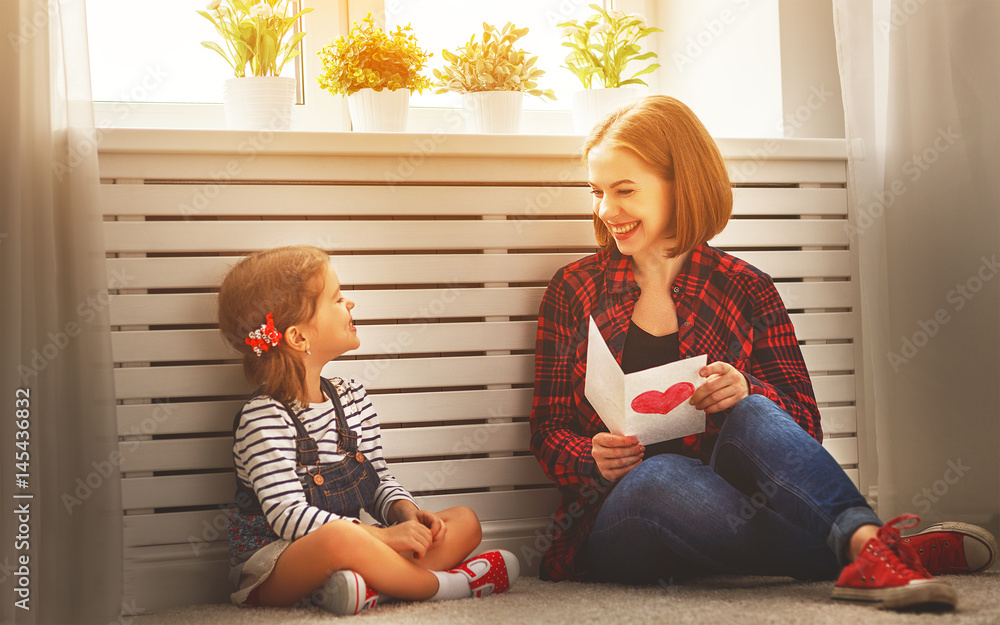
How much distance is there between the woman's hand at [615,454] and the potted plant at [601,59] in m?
0.73

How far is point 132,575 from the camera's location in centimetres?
133

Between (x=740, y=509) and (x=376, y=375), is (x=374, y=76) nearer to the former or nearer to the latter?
(x=376, y=375)

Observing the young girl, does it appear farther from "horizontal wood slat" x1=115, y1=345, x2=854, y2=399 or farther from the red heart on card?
the red heart on card

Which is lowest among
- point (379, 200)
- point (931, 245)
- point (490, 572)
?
point (490, 572)

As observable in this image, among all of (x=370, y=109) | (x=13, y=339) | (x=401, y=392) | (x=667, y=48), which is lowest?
Result: (x=401, y=392)

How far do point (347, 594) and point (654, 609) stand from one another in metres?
0.41

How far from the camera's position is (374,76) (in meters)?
1.52

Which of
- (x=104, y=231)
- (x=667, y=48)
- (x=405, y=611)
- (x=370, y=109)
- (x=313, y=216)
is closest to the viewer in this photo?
(x=405, y=611)

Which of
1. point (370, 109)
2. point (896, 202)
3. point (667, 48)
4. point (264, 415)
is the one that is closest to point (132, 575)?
point (264, 415)

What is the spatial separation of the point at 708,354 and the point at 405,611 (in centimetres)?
62

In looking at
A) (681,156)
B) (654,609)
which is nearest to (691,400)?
(654,609)

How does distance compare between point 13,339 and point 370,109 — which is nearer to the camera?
point 13,339

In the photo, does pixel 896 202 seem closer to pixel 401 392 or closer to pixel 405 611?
pixel 401 392

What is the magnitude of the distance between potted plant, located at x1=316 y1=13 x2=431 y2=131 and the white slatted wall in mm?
138
